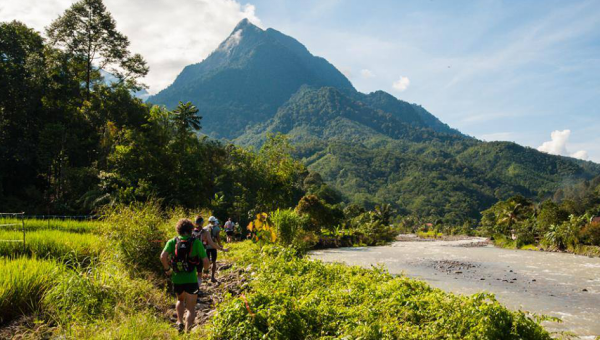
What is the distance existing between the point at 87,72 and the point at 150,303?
32971mm

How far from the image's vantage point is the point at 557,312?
936 centimetres

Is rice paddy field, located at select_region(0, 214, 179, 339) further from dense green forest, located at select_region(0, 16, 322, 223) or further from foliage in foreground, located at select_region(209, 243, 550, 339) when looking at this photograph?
dense green forest, located at select_region(0, 16, 322, 223)

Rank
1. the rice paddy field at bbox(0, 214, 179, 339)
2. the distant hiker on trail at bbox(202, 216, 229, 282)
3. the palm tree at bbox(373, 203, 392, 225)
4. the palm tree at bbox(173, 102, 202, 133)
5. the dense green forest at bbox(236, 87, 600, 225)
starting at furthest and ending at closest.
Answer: the dense green forest at bbox(236, 87, 600, 225) < the palm tree at bbox(373, 203, 392, 225) < the palm tree at bbox(173, 102, 202, 133) < the distant hiker on trail at bbox(202, 216, 229, 282) < the rice paddy field at bbox(0, 214, 179, 339)

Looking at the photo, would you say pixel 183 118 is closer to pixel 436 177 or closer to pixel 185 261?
pixel 185 261

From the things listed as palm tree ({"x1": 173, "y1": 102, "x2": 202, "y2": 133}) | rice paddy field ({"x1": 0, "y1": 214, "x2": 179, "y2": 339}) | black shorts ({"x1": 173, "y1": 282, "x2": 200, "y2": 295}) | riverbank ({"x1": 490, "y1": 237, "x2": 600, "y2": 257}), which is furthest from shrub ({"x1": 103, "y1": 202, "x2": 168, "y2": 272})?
riverbank ({"x1": 490, "y1": 237, "x2": 600, "y2": 257})

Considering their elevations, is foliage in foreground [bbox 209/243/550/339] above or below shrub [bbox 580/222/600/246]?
above

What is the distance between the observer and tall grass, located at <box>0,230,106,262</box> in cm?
888

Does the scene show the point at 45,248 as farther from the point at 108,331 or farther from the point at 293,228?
the point at 293,228

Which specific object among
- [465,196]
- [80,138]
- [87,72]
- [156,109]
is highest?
[87,72]

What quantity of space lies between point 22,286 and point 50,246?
3.91 m

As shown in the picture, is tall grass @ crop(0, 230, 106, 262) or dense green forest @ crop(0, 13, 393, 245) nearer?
tall grass @ crop(0, 230, 106, 262)

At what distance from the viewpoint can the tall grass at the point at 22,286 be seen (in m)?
5.66

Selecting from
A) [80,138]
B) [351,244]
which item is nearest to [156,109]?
[80,138]

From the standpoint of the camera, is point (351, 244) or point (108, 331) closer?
point (108, 331)
